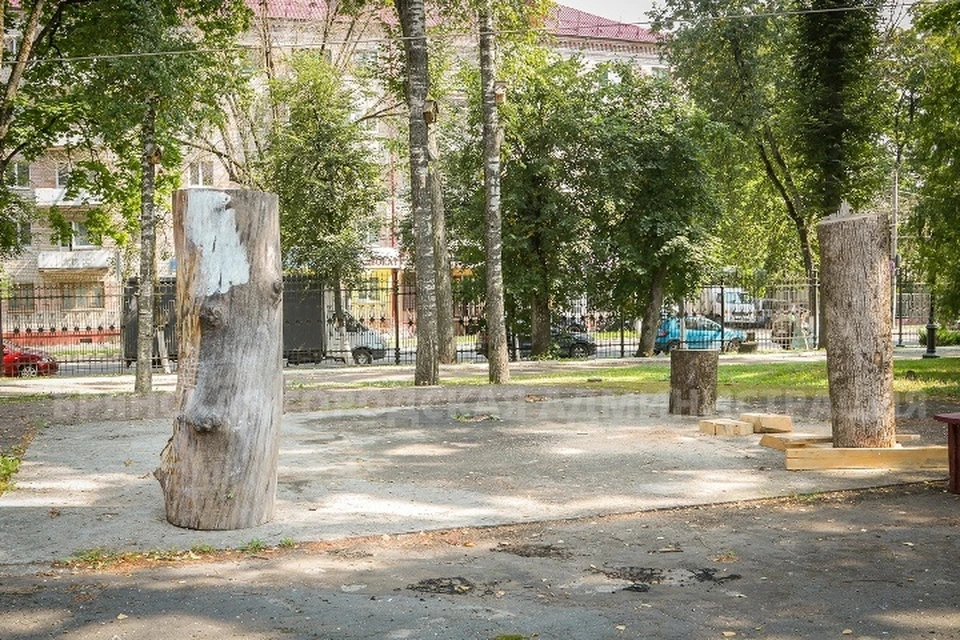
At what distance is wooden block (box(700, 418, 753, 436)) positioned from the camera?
38.1ft

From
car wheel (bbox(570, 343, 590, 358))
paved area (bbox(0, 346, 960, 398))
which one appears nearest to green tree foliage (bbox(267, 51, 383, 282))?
paved area (bbox(0, 346, 960, 398))

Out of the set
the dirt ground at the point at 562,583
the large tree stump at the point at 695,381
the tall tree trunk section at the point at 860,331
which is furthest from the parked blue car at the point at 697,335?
the dirt ground at the point at 562,583

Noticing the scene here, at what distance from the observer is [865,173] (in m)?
30.8

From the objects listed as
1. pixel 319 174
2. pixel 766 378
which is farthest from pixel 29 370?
pixel 766 378

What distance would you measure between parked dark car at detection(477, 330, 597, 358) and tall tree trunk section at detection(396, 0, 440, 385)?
11.9 metres

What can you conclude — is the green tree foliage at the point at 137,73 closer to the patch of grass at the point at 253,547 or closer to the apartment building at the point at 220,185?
the apartment building at the point at 220,185

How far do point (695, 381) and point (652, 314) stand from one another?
698 inches

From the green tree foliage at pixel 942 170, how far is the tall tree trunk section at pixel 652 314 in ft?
39.1

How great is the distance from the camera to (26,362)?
3000cm

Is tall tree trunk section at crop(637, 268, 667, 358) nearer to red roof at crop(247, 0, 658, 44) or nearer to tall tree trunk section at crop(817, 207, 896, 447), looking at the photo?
red roof at crop(247, 0, 658, 44)

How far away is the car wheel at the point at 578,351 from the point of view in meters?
31.9

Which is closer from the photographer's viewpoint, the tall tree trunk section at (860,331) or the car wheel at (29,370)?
the tall tree trunk section at (860,331)

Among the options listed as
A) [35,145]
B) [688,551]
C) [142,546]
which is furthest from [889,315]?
[35,145]

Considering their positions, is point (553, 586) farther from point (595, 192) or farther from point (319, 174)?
point (319, 174)
